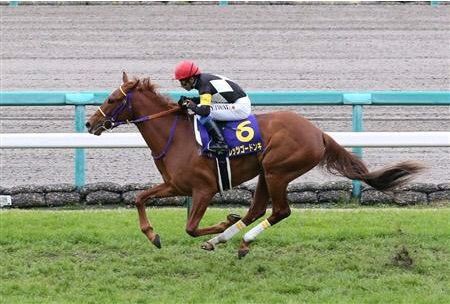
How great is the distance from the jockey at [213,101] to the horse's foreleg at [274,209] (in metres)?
0.54

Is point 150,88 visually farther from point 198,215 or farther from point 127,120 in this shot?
point 198,215

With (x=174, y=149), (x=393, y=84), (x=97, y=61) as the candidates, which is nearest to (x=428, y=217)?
(x=174, y=149)

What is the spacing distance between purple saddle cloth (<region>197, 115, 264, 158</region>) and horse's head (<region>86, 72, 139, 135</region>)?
71cm

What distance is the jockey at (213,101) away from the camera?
28.5 feet

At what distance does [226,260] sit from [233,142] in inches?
42.4

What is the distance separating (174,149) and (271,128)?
2.92ft

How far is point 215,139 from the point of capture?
877 centimetres

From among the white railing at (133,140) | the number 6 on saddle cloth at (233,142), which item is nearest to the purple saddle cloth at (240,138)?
the number 6 on saddle cloth at (233,142)

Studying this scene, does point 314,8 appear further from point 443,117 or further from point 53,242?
point 53,242

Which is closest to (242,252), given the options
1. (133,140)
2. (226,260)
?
(226,260)

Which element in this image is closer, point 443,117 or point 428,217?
point 428,217

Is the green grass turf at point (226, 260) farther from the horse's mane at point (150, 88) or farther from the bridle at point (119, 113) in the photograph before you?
the horse's mane at point (150, 88)

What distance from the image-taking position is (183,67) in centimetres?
870

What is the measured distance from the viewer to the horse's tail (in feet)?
30.2
